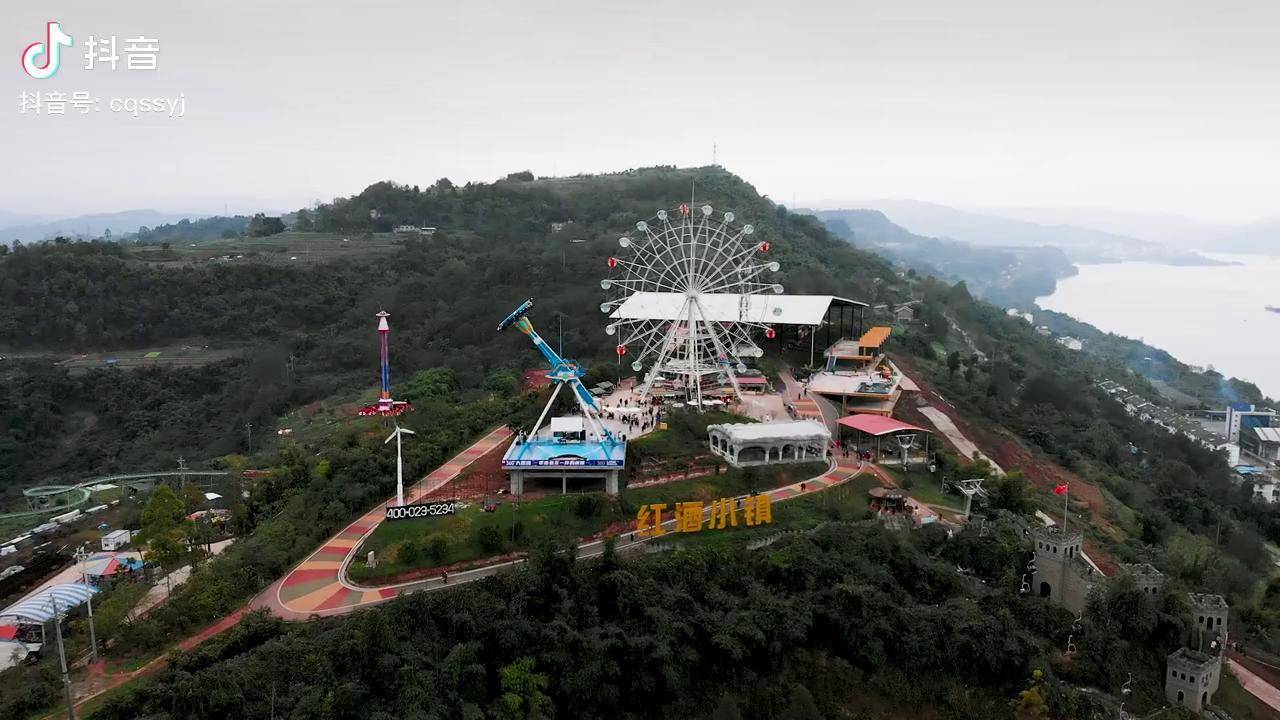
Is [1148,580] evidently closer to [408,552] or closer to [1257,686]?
[1257,686]

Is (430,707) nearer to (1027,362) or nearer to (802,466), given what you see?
(802,466)

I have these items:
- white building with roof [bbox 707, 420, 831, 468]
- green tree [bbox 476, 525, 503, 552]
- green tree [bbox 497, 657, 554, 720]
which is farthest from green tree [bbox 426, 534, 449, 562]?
white building with roof [bbox 707, 420, 831, 468]

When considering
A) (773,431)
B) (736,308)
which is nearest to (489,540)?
(773,431)

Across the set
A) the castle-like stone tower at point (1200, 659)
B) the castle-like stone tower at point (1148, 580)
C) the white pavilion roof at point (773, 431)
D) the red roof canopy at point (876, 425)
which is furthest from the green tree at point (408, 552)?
the castle-like stone tower at point (1200, 659)

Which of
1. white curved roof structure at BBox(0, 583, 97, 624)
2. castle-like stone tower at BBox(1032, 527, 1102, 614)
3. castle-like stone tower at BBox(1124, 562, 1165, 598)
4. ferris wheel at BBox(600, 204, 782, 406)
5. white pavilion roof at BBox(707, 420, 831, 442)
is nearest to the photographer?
white curved roof structure at BBox(0, 583, 97, 624)

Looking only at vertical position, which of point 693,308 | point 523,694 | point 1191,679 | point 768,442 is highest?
point 693,308

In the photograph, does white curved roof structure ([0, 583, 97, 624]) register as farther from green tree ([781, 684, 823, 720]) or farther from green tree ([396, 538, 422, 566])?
green tree ([781, 684, 823, 720])
